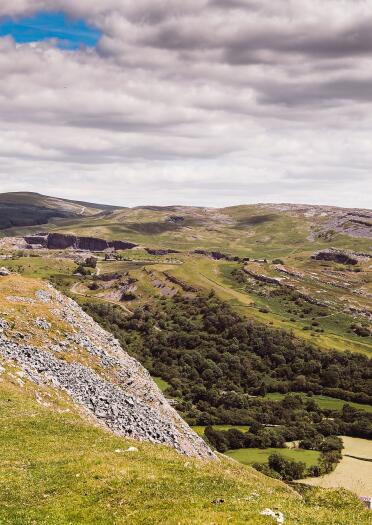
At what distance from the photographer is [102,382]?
66.6 metres

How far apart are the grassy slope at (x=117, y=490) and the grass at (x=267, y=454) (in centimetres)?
10663

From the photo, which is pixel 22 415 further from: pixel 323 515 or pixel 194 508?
pixel 323 515

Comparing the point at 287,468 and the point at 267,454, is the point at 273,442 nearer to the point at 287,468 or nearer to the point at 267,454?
the point at 267,454

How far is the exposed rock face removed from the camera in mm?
59344

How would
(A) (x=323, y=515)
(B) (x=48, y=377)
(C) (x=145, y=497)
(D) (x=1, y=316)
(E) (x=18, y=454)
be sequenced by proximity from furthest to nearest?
(D) (x=1, y=316) → (B) (x=48, y=377) → (E) (x=18, y=454) → (C) (x=145, y=497) → (A) (x=323, y=515)

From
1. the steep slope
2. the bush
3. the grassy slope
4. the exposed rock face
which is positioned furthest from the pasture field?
the grassy slope

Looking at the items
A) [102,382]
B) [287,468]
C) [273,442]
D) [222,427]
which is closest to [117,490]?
[102,382]

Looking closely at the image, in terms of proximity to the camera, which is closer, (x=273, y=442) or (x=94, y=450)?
(x=94, y=450)

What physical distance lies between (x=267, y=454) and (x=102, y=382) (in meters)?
97.3

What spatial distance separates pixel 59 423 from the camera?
46969 mm

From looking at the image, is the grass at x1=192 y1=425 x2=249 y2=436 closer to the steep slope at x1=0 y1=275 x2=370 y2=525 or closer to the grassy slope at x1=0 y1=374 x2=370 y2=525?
the steep slope at x1=0 y1=275 x2=370 y2=525

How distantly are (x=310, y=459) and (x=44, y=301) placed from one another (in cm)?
10133

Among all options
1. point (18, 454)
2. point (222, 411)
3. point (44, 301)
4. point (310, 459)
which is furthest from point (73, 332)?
point (222, 411)

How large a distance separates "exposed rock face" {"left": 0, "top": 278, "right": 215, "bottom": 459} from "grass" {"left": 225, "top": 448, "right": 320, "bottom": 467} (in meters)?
73.4
